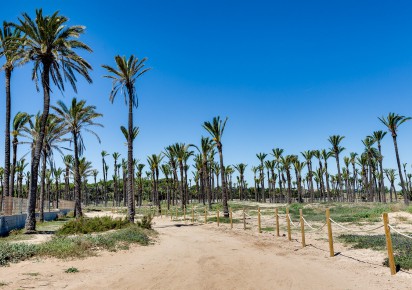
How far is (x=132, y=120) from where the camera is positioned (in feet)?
86.8

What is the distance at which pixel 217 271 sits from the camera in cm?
856

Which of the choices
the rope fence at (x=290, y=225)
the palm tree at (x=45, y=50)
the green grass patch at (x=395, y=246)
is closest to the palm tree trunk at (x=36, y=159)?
the palm tree at (x=45, y=50)

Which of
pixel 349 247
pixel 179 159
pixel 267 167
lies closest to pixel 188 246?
pixel 349 247

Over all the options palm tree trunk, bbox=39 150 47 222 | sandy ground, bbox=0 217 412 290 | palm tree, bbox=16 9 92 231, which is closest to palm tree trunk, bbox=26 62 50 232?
palm tree, bbox=16 9 92 231

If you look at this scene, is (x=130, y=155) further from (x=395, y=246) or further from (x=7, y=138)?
(x=395, y=246)

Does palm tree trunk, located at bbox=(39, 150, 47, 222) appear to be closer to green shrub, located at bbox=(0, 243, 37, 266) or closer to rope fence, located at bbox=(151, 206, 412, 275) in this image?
rope fence, located at bbox=(151, 206, 412, 275)

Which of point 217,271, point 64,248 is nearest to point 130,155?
point 64,248

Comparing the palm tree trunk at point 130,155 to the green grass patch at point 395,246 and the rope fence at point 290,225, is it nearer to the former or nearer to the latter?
the rope fence at point 290,225

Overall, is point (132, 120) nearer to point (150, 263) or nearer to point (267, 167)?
point (150, 263)

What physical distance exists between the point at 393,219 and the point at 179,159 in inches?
1306

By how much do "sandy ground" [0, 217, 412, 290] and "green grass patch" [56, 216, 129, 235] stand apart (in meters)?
5.47

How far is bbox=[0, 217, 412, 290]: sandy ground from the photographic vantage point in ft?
23.6

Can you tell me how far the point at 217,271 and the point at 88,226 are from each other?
35.8ft

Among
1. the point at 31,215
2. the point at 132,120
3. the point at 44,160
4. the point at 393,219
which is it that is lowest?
the point at 393,219
